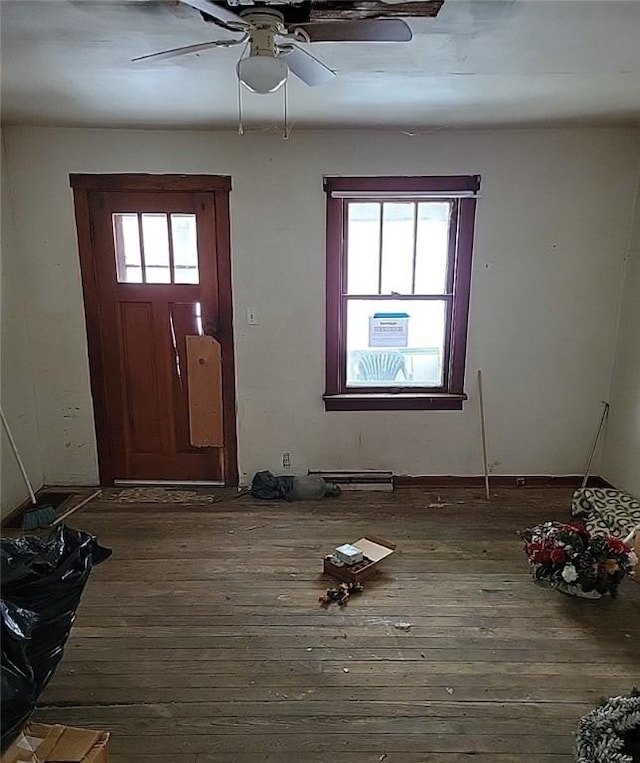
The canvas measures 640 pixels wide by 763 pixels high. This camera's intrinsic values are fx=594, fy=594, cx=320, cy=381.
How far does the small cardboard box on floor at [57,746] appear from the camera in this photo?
1742 millimetres

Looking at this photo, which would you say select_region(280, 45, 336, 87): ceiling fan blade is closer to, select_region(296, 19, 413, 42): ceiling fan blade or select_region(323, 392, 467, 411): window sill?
select_region(296, 19, 413, 42): ceiling fan blade

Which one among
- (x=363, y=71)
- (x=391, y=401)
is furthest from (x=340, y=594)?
(x=363, y=71)

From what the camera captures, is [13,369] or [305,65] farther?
[13,369]

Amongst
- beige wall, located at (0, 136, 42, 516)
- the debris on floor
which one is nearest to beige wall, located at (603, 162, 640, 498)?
the debris on floor

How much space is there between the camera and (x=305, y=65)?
2.09 meters

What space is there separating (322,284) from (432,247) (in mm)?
778

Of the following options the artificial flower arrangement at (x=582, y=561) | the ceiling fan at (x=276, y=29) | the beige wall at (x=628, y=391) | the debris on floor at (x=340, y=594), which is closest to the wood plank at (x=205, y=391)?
the debris on floor at (x=340, y=594)

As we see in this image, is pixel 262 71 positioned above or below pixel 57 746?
above

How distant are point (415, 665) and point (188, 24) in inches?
102

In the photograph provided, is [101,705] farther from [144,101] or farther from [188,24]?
[144,101]

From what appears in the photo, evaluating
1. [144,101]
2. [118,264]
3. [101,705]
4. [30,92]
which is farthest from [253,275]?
[101,705]

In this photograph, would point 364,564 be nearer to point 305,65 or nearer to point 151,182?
point 305,65

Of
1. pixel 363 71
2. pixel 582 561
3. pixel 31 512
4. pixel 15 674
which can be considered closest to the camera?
pixel 15 674

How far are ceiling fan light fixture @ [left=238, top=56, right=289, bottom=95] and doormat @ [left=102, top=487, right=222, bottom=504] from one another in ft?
9.49
